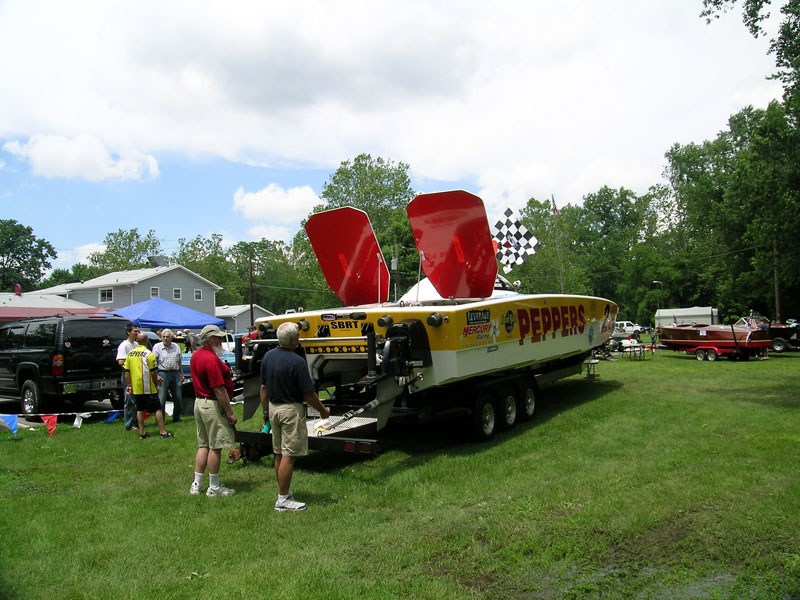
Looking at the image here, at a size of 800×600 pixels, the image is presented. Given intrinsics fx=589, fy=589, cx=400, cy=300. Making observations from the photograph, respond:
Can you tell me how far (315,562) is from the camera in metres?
4.18

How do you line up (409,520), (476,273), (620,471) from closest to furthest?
1. (409,520)
2. (620,471)
3. (476,273)

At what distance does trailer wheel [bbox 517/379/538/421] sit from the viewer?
8.95m

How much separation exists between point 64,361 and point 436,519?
8166 mm

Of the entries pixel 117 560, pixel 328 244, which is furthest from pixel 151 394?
pixel 117 560

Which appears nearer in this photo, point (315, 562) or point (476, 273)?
point (315, 562)

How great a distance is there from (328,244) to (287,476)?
4.29 metres

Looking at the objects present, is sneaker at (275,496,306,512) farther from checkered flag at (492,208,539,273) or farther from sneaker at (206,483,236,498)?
checkered flag at (492,208,539,273)

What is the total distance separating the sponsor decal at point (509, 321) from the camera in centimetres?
800

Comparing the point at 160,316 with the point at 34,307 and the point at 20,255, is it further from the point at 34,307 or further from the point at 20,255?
the point at 20,255

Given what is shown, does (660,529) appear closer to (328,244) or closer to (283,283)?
(328,244)

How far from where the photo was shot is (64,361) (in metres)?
10.3

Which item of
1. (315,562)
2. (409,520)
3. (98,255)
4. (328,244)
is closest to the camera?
(315,562)

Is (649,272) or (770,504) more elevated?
(649,272)

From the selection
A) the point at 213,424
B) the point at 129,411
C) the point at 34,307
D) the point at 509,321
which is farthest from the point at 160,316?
the point at 213,424
